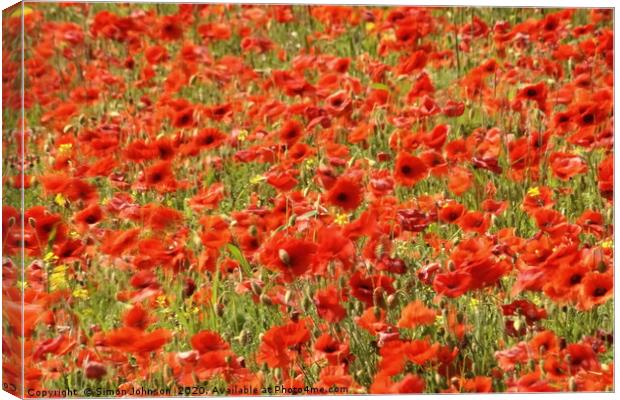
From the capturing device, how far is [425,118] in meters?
3.73

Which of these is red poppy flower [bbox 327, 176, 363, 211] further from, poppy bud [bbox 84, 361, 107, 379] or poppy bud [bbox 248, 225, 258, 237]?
poppy bud [bbox 84, 361, 107, 379]

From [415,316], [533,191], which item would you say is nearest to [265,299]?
[415,316]

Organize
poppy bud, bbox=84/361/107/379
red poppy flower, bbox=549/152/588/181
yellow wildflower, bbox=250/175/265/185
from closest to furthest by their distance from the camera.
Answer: poppy bud, bbox=84/361/107/379
yellow wildflower, bbox=250/175/265/185
red poppy flower, bbox=549/152/588/181

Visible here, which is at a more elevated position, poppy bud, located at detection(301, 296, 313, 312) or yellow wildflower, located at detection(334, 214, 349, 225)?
yellow wildflower, located at detection(334, 214, 349, 225)

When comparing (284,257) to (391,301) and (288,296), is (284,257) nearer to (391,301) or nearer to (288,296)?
(288,296)

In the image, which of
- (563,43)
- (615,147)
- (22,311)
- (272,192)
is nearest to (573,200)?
(615,147)

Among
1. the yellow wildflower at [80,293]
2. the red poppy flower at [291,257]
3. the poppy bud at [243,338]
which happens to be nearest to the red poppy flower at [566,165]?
the red poppy flower at [291,257]

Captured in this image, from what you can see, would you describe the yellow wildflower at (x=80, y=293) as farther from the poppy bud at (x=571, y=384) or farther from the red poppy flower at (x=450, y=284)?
the poppy bud at (x=571, y=384)

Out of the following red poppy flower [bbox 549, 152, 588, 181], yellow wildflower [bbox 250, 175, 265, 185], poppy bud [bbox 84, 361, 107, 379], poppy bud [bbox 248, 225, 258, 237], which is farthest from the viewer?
red poppy flower [bbox 549, 152, 588, 181]

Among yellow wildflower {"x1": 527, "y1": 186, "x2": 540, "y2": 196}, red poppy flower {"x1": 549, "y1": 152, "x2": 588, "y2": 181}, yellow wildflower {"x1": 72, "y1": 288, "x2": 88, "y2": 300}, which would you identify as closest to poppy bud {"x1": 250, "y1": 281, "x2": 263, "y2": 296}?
yellow wildflower {"x1": 72, "y1": 288, "x2": 88, "y2": 300}

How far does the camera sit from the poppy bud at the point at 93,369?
133 inches

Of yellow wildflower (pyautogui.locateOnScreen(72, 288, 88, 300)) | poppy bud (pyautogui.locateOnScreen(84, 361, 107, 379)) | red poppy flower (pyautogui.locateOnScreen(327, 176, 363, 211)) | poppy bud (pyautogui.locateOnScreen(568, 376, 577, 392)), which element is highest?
red poppy flower (pyautogui.locateOnScreen(327, 176, 363, 211))

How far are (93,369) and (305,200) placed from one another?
2.36 ft

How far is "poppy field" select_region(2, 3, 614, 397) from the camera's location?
11.2ft
